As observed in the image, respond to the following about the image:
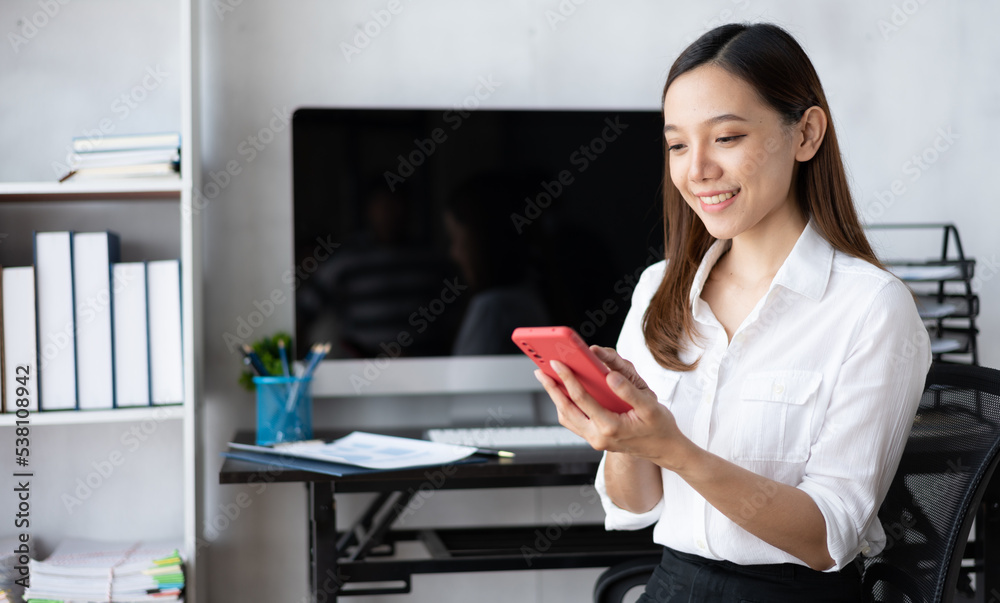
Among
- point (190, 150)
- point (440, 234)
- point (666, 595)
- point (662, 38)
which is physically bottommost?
point (666, 595)

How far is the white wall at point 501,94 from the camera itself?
86.5 inches

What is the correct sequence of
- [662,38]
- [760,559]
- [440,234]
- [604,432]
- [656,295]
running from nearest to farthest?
[604,432], [760,559], [656,295], [440,234], [662,38]

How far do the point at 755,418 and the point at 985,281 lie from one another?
1724mm

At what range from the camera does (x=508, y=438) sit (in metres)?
1.95

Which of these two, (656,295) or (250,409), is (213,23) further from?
(656,295)

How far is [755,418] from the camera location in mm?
1115

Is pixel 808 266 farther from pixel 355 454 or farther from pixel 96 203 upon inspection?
pixel 96 203

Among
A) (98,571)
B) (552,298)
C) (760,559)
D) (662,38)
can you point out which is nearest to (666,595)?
(760,559)

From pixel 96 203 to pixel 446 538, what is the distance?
3.92 feet

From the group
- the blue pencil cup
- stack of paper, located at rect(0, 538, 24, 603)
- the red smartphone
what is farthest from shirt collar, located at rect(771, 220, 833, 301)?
stack of paper, located at rect(0, 538, 24, 603)

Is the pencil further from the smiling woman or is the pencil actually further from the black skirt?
the black skirt

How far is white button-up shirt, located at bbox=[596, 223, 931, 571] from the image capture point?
3.39 feet

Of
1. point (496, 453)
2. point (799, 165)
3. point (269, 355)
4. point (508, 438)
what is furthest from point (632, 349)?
point (269, 355)

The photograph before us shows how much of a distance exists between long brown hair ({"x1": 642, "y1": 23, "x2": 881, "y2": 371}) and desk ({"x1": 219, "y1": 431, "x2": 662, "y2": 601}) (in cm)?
55
